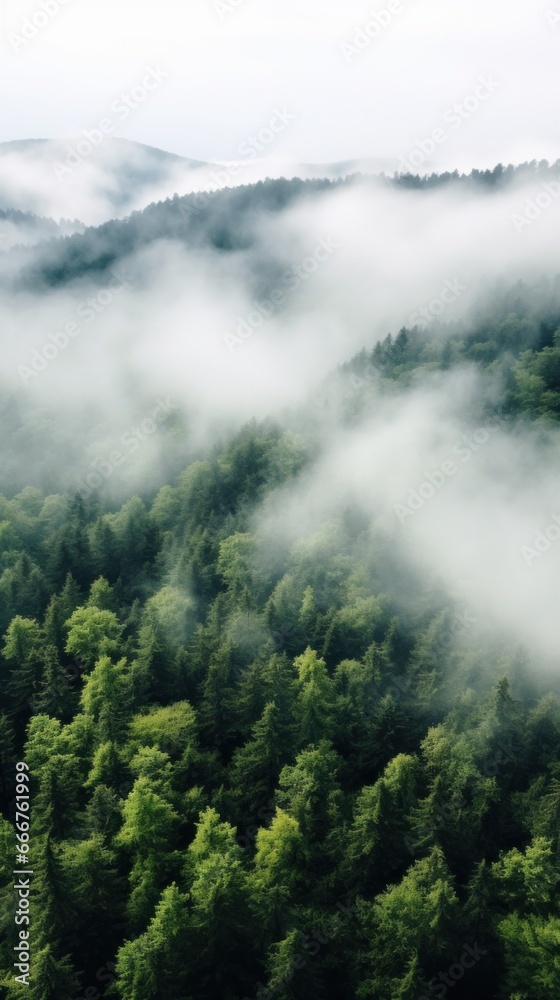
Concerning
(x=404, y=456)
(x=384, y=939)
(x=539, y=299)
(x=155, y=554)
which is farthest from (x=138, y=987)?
(x=539, y=299)

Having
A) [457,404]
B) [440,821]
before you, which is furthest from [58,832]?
[457,404]

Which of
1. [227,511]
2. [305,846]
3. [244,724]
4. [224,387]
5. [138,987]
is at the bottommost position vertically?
[138,987]

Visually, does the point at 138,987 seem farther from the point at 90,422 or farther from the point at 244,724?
the point at 90,422

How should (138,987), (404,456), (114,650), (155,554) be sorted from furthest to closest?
(404,456), (155,554), (114,650), (138,987)

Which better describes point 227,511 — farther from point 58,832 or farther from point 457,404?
point 58,832

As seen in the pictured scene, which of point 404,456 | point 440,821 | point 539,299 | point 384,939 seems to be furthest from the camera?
point 539,299

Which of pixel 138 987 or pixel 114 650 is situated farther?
pixel 114 650

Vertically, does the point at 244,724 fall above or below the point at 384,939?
above
